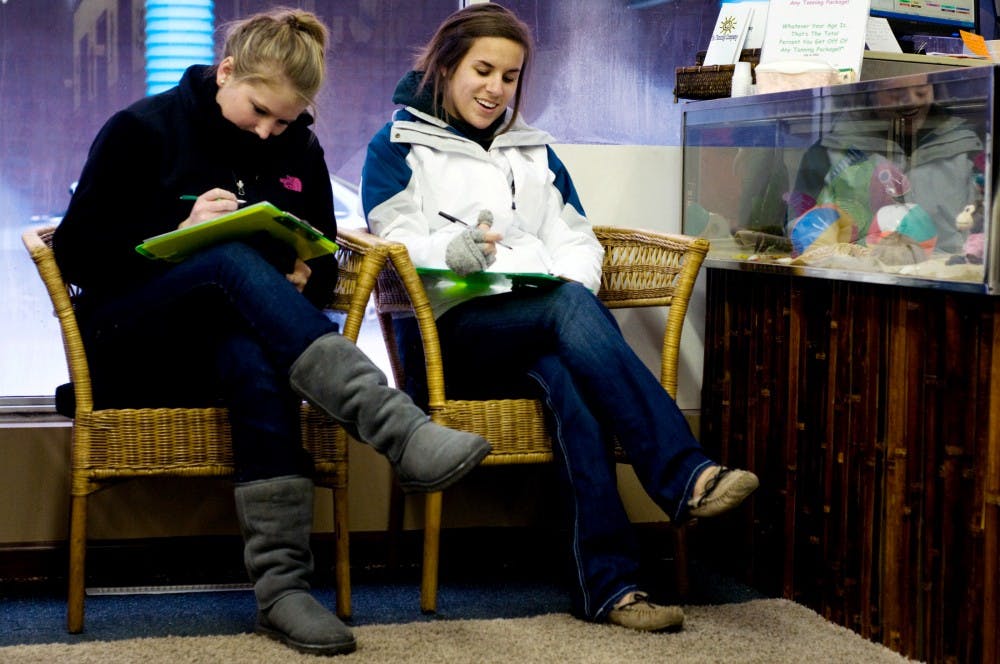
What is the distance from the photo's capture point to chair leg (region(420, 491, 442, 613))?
2160 millimetres

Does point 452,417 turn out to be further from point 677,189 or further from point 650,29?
point 650,29

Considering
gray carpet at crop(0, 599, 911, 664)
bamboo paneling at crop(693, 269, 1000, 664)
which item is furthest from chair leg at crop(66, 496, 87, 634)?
bamboo paneling at crop(693, 269, 1000, 664)

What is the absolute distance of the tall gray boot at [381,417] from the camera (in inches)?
69.6

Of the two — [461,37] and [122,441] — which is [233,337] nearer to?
[122,441]

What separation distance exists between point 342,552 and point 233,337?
468 mm

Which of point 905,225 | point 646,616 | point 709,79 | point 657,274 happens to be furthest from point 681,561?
point 709,79

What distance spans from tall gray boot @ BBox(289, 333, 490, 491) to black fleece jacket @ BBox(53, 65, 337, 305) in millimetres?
308

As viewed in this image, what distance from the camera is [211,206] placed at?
1950mm

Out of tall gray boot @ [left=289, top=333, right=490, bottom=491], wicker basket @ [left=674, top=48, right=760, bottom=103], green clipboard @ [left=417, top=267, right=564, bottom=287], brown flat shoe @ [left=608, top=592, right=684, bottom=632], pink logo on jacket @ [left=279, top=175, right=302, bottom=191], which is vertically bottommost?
brown flat shoe @ [left=608, top=592, right=684, bottom=632]

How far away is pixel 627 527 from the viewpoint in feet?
6.72

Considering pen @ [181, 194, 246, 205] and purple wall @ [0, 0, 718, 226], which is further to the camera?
purple wall @ [0, 0, 718, 226]

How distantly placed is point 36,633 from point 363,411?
77 centimetres

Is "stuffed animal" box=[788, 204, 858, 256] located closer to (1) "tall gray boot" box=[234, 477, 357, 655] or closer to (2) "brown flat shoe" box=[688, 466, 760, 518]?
(2) "brown flat shoe" box=[688, 466, 760, 518]

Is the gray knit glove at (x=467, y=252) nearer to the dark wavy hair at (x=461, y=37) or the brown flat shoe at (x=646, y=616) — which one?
the dark wavy hair at (x=461, y=37)
